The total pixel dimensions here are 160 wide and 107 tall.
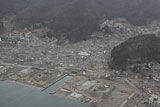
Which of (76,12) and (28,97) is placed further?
(76,12)

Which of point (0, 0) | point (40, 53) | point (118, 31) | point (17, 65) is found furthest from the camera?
point (0, 0)

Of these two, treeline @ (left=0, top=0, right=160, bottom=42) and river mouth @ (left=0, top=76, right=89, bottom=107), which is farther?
treeline @ (left=0, top=0, right=160, bottom=42)

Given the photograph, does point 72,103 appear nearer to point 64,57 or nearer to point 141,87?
point 141,87

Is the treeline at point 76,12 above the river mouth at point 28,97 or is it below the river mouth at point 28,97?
above

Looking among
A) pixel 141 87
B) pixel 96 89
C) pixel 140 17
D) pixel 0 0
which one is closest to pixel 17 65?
pixel 96 89

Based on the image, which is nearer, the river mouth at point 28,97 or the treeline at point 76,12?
the river mouth at point 28,97

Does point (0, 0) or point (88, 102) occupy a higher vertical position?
point (0, 0)

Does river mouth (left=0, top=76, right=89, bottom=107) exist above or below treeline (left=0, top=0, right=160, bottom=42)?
below

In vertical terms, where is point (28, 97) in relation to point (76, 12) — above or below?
below
